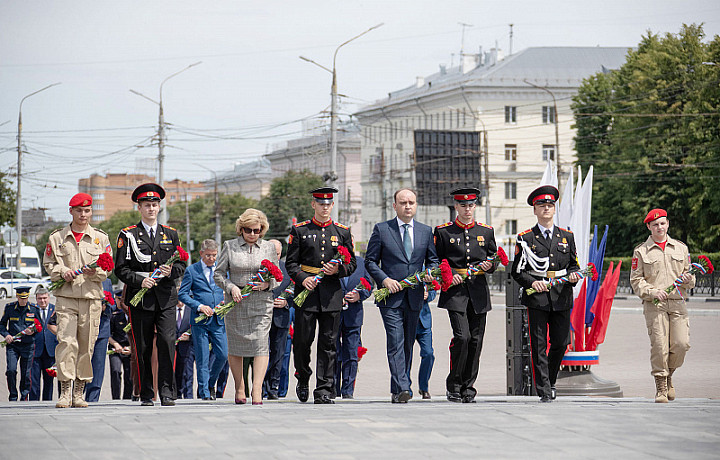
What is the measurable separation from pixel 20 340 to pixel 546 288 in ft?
27.1

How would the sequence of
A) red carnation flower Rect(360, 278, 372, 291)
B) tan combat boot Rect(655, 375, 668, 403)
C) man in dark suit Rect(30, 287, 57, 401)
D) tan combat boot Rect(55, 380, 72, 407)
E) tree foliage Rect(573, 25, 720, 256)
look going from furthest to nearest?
tree foliage Rect(573, 25, 720, 256), man in dark suit Rect(30, 287, 57, 401), red carnation flower Rect(360, 278, 372, 291), tan combat boot Rect(655, 375, 668, 403), tan combat boot Rect(55, 380, 72, 407)

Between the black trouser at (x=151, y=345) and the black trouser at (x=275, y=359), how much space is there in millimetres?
2011

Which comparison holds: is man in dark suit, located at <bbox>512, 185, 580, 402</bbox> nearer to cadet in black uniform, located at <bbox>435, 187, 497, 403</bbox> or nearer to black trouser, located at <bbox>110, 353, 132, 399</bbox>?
cadet in black uniform, located at <bbox>435, 187, 497, 403</bbox>

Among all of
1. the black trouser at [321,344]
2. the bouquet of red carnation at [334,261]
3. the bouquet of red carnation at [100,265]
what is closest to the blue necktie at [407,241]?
the bouquet of red carnation at [334,261]

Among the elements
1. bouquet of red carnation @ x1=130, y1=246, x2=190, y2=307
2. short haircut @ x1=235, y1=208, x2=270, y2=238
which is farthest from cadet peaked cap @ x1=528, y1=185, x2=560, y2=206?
bouquet of red carnation @ x1=130, y1=246, x2=190, y2=307

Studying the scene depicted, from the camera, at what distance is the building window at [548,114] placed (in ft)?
286

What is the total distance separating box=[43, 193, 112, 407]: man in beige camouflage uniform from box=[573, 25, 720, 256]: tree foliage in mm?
42156

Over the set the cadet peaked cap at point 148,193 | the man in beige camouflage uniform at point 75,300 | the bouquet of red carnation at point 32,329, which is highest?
the cadet peaked cap at point 148,193

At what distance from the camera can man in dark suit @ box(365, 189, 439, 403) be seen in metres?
10.4

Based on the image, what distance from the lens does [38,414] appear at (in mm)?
9188

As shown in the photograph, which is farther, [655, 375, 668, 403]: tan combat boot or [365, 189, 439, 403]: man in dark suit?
[655, 375, 668, 403]: tan combat boot

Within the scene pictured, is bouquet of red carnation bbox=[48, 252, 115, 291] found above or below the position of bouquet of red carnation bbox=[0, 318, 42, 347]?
above

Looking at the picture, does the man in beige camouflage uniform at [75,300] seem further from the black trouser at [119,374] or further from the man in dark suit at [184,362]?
the black trouser at [119,374]

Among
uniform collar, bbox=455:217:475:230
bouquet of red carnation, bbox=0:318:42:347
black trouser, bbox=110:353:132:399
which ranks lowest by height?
black trouser, bbox=110:353:132:399
